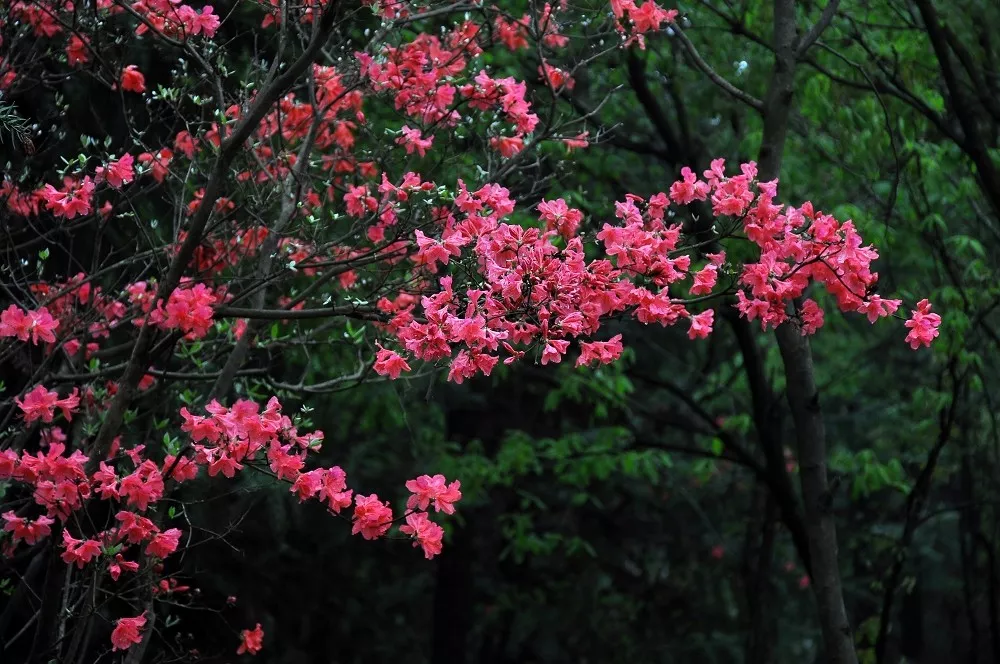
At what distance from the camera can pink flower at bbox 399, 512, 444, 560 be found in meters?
3.75

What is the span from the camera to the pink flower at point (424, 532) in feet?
12.3

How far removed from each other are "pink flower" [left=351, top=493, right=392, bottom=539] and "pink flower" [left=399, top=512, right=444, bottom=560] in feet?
0.36

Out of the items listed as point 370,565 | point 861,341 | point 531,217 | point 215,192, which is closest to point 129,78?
point 215,192

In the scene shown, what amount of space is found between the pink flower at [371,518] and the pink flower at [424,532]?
0.11 meters

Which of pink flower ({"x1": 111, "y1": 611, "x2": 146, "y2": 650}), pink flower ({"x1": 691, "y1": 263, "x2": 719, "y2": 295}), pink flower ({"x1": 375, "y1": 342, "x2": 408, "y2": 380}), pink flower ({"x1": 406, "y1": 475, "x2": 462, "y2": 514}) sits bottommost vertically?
pink flower ({"x1": 111, "y1": 611, "x2": 146, "y2": 650})

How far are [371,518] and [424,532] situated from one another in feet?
0.70

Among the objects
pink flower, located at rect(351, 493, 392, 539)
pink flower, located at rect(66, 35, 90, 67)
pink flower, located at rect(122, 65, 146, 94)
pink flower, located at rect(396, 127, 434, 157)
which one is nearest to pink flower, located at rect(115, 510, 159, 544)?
pink flower, located at rect(351, 493, 392, 539)

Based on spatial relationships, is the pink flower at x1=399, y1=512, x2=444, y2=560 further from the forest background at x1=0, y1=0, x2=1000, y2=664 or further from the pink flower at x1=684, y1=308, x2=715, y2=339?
the pink flower at x1=684, y1=308, x2=715, y2=339

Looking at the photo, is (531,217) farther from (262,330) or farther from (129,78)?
(129,78)

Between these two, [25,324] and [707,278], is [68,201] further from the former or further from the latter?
[707,278]

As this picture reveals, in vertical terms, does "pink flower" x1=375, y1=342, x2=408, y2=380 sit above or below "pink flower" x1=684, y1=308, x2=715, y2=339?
below

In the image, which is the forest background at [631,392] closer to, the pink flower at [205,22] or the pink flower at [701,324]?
the pink flower at [205,22]

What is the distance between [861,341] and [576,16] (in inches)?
306

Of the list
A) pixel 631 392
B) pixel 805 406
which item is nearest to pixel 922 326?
pixel 805 406
